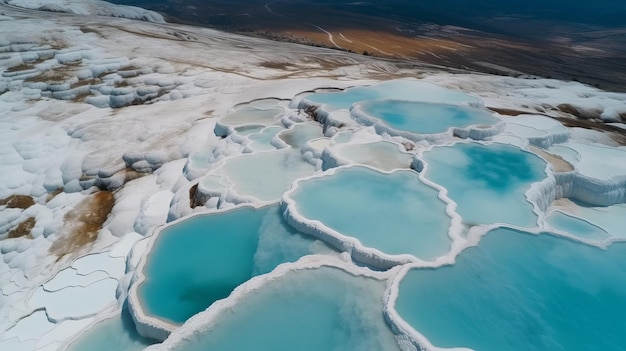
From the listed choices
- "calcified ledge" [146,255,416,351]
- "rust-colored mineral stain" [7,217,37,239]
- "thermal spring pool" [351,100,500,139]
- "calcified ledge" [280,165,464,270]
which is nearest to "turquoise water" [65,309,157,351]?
"calcified ledge" [146,255,416,351]

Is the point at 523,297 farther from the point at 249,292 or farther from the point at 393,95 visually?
the point at 393,95

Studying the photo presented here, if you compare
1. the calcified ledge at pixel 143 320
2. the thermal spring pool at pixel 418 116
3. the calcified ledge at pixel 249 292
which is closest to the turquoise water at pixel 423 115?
the thermal spring pool at pixel 418 116

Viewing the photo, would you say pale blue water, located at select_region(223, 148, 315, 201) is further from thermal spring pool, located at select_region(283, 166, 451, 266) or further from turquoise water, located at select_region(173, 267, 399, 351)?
turquoise water, located at select_region(173, 267, 399, 351)

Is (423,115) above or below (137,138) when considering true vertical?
above

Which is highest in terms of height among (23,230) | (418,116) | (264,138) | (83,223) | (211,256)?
(418,116)

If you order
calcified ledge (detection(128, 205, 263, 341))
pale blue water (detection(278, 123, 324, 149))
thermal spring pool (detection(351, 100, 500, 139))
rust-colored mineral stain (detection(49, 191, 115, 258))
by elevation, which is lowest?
rust-colored mineral stain (detection(49, 191, 115, 258))

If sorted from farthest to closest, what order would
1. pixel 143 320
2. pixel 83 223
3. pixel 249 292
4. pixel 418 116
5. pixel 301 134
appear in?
pixel 418 116, pixel 301 134, pixel 83 223, pixel 143 320, pixel 249 292

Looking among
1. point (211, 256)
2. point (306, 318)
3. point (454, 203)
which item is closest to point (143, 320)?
point (211, 256)
